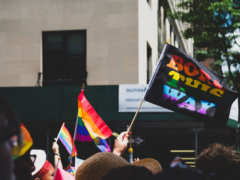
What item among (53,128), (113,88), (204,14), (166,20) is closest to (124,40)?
(113,88)

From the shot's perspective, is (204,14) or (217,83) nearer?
(217,83)

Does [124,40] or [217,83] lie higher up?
[124,40]

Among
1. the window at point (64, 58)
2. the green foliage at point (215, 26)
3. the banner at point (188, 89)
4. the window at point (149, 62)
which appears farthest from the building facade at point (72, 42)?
the banner at point (188, 89)

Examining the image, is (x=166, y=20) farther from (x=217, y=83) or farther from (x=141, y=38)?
(x=217, y=83)

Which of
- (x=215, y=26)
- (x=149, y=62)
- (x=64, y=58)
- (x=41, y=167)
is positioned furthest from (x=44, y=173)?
(x=215, y=26)

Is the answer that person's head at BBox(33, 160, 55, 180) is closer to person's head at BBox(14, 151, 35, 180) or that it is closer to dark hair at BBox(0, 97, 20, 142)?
person's head at BBox(14, 151, 35, 180)

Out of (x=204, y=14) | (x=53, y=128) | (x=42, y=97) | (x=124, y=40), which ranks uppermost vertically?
(x=204, y=14)

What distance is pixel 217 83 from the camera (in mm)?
5426

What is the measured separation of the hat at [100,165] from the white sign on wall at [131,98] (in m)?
9.68

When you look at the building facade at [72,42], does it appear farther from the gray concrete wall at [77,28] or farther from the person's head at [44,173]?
the person's head at [44,173]

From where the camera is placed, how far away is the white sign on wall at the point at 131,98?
40.6 feet

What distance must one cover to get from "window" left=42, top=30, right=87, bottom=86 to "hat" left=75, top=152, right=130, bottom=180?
411 inches

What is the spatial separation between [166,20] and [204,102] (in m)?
15.2

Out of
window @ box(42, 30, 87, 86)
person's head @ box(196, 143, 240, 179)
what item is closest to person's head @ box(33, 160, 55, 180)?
person's head @ box(196, 143, 240, 179)
